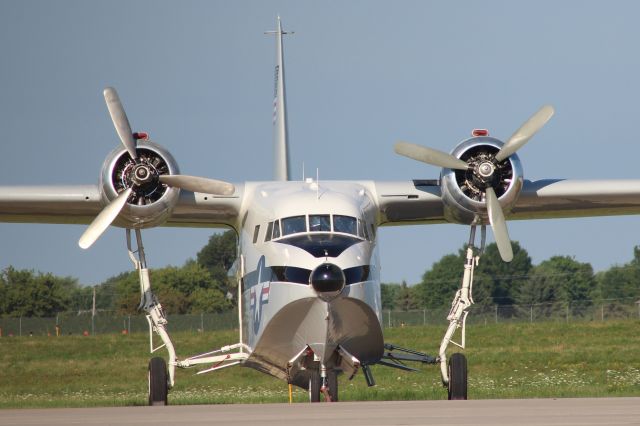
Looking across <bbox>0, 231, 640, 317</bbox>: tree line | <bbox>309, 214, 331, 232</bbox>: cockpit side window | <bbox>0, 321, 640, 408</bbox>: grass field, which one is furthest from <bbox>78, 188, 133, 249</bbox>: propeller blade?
<bbox>0, 231, 640, 317</bbox>: tree line

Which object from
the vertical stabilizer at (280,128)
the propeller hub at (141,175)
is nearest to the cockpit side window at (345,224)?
the propeller hub at (141,175)

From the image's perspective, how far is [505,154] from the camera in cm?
1922

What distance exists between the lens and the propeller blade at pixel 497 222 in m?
18.9

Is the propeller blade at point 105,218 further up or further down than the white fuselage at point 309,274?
further up

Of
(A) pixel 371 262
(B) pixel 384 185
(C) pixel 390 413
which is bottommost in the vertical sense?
(C) pixel 390 413

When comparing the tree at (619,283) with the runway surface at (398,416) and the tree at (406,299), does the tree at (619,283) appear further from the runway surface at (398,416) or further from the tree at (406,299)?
the runway surface at (398,416)

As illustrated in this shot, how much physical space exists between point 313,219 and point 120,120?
152 inches

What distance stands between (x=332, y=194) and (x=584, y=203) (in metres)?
5.25

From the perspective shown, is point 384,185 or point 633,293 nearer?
point 384,185

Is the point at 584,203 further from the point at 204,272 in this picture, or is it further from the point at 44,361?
the point at 204,272

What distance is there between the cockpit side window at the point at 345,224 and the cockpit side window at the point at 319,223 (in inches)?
4.0

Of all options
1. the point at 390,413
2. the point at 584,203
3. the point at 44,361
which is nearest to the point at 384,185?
the point at 584,203

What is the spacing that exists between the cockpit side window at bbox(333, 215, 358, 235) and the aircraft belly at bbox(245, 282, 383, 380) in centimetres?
117

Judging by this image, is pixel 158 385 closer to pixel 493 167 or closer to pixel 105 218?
pixel 105 218
